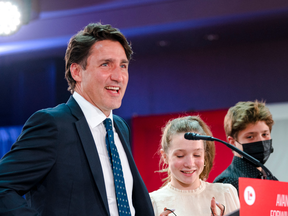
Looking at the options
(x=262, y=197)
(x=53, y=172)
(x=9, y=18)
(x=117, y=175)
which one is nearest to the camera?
(x=262, y=197)

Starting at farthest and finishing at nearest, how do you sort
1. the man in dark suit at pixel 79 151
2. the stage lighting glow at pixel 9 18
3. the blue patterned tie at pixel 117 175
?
the stage lighting glow at pixel 9 18 < the blue patterned tie at pixel 117 175 < the man in dark suit at pixel 79 151

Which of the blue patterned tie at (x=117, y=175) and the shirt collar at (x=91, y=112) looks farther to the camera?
the shirt collar at (x=91, y=112)

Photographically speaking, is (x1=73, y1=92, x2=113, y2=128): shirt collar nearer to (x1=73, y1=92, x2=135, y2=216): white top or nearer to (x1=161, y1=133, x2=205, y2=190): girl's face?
(x1=73, y1=92, x2=135, y2=216): white top

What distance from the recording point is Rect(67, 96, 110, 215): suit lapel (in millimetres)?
1431

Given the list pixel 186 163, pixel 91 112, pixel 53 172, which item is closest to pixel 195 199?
pixel 186 163

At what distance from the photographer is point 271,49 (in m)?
4.61

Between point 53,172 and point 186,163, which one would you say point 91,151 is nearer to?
point 53,172

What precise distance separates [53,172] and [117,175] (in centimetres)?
29

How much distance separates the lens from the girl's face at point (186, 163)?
2133 mm

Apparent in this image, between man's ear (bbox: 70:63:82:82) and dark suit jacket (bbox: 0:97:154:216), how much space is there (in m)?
0.26

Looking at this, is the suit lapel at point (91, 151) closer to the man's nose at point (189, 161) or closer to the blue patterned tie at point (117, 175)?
the blue patterned tie at point (117, 175)

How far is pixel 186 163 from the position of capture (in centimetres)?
212

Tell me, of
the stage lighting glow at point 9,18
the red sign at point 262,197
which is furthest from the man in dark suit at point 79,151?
the stage lighting glow at point 9,18

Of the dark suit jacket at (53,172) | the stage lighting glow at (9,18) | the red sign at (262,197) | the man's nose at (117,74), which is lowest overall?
the red sign at (262,197)
